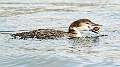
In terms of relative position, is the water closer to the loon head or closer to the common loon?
the common loon

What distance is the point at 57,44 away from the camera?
13.0 meters

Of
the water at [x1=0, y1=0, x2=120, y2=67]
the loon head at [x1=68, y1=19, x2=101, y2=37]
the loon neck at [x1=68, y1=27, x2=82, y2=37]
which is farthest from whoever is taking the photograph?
the loon head at [x1=68, y1=19, x2=101, y2=37]

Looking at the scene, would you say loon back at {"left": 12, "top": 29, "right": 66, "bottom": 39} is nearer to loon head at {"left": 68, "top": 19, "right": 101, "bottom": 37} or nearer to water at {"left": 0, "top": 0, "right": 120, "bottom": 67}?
water at {"left": 0, "top": 0, "right": 120, "bottom": 67}

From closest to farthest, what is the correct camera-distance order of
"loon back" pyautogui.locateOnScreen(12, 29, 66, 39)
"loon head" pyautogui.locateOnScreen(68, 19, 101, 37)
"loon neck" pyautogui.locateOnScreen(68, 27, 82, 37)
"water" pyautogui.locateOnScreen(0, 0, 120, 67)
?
"water" pyautogui.locateOnScreen(0, 0, 120, 67), "loon back" pyautogui.locateOnScreen(12, 29, 66, 39), "loon neck" pyautogui.locateOnScreen(68, 27, 82, 37), "loon head" pyautogui.locateOnScreen(68, 19, 101, 37)

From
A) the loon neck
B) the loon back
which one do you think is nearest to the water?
the loon back

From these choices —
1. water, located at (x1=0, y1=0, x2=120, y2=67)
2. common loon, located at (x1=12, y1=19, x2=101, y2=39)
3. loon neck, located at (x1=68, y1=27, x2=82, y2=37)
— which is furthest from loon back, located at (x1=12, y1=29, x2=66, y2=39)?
loon neck, located at (x1=68, y1=27, x2=82, y2=37)

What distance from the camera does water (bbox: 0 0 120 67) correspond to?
10.6 m

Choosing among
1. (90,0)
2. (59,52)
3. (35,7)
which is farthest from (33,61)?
(90,0)

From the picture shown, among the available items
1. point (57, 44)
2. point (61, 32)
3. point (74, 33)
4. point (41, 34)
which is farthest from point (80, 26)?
point (57, 44)

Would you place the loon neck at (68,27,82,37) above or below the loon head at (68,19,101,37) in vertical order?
below

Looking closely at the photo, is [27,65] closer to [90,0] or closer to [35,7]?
[35,7]

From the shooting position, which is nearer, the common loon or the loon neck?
the common loon

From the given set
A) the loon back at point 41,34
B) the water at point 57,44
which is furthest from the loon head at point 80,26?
the loon back at point 41,34

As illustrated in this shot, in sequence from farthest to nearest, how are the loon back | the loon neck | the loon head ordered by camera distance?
the loon head, the loon neck, the loon back
